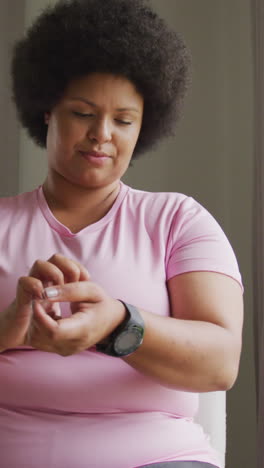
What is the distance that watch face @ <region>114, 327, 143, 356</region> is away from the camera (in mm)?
992

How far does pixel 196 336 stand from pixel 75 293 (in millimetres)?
256

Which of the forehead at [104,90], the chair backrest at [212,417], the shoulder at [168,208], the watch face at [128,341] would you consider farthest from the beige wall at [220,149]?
the watch face at [128,341]

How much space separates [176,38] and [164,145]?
1.04 m

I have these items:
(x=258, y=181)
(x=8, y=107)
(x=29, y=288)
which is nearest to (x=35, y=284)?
(x=29, y=288)

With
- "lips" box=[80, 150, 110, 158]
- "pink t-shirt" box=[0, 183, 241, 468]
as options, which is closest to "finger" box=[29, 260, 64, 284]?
"pink t-shirt" box=[0, 183, 241, 468]

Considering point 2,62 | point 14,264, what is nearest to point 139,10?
point 14,264

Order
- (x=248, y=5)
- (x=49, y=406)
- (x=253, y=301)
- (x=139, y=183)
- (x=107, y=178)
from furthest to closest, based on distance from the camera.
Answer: (x=139, y=183), (x=248, y=5), (x=253, y=301), (x=107, y=178), (x=49, y=406)

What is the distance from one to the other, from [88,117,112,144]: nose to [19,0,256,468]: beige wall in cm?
114

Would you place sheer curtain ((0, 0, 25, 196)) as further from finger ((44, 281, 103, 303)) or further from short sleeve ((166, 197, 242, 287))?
finger ((44, 281, 103, 303))

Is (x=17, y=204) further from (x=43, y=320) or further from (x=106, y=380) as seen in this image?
(x=43, y=320)

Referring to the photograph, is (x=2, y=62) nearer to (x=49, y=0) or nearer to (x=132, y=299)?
(x=49, y=0)

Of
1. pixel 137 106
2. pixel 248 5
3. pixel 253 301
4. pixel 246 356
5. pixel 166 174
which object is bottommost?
pixel 246 356

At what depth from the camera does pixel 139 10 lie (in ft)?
4.49

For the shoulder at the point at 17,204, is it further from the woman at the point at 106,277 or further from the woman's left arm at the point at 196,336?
the woman's left arm at the point at 196,336
